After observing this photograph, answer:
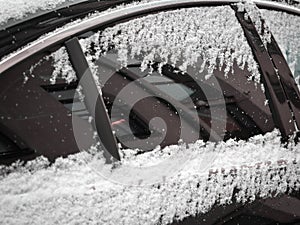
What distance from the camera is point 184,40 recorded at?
2021 mm

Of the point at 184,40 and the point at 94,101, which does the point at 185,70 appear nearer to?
the point at 184,40

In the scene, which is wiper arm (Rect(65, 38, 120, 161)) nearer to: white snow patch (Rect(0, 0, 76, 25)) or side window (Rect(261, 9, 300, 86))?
white snow patch (Rect(0, 0, 76, 25))

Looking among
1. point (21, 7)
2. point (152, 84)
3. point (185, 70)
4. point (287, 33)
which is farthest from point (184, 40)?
point (287, 33)

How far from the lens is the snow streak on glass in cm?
183

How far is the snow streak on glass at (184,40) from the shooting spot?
183cm

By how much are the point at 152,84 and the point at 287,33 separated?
42.4 inches

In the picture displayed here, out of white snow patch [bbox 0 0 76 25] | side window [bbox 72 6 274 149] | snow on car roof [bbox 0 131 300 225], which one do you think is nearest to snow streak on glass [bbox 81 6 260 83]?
side window [bbox 72 6 274 149]

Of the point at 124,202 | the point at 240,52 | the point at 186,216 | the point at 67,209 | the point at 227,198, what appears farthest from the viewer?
the point at 240,52

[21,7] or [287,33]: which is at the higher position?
[287,33]

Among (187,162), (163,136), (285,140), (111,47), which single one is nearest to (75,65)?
(111,47)

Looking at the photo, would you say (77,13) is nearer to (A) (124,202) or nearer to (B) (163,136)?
(B) (163,136)

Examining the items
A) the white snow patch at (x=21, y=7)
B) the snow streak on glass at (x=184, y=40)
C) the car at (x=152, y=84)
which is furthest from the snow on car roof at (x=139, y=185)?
the white snow patch at (x=21, y=7)

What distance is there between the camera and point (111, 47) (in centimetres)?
179

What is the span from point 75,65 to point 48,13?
26 centimetres
